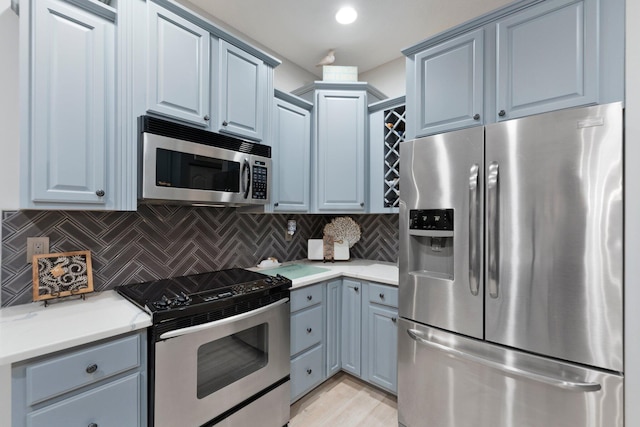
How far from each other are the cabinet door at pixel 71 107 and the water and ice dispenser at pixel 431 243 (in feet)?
5.51

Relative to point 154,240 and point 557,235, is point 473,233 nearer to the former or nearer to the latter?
point 557,235

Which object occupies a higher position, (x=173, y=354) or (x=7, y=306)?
(x=7, y=306)

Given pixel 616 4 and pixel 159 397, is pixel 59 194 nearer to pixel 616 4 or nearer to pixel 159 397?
pixel 159 397

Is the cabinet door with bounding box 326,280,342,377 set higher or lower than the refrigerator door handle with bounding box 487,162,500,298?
lower

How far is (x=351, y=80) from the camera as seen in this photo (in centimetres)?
262

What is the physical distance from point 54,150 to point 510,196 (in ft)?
7.05

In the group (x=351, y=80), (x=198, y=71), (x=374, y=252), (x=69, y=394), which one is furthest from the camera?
(x=374, y=252)

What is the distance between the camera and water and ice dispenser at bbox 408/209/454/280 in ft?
5.28

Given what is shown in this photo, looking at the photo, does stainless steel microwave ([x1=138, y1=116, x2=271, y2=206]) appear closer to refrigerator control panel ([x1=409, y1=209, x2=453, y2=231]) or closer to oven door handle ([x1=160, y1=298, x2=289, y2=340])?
oven door handle ([x1=160, y1=298, x2=289, y2=340])

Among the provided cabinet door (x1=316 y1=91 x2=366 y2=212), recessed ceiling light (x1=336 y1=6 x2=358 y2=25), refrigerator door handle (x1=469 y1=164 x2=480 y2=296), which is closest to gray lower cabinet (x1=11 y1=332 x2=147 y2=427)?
refrigerator door handle (x1=469 y1=164 x2=480 y2=296)

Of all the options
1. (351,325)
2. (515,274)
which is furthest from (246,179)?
(515,274)

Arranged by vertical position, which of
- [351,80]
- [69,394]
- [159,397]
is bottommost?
[159,397]

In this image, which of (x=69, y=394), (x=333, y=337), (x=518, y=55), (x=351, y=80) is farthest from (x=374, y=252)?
(x=69, y=394)

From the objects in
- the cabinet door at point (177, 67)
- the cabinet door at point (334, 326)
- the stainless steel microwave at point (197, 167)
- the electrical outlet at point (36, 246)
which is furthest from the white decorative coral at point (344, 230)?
the electrical outlet at point (36, 246)
